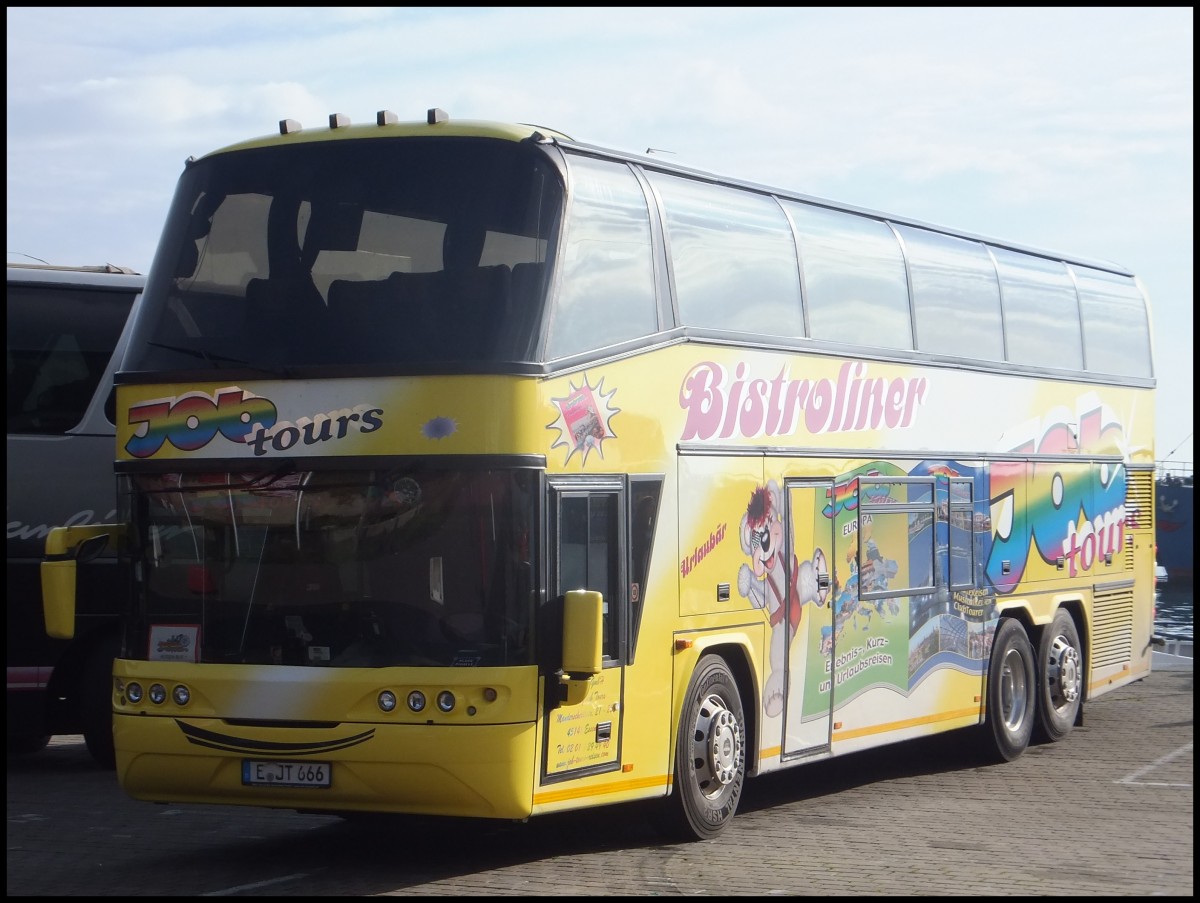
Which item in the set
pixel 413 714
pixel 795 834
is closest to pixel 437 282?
pixel 413 714

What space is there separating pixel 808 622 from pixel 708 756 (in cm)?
173

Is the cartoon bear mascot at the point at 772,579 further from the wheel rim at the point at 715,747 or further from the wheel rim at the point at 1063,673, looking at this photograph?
the wheel rim at the point at 1063,673

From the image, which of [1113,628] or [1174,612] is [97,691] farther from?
[1174,612]

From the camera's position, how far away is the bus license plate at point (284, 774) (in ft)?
32.7

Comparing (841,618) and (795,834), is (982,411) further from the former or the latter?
(795,834)

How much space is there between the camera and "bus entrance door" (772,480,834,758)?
12.8 meters

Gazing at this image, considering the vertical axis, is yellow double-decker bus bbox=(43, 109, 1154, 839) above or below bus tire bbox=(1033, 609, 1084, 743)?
above

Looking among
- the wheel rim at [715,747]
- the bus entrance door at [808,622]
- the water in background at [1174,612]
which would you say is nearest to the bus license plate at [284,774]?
the wheel rim at [715,747]

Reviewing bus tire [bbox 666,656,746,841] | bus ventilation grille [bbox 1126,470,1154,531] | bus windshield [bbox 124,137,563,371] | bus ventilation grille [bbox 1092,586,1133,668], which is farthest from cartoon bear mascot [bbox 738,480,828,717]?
bus ventilation grille [bbox 1126,470,1154,531]

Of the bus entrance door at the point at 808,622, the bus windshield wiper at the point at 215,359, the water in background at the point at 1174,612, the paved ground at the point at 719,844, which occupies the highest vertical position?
the bus windshield wiper at the point at 215,359

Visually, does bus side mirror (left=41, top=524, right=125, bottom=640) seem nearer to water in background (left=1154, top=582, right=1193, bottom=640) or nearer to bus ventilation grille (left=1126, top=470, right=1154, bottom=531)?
bus ventilation grille (left=1126, top=470, right=1154, bottom=531)

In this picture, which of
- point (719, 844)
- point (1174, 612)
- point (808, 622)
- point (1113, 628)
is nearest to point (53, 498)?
point (808, 622)

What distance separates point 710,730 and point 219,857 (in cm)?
314

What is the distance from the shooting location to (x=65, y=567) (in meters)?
10.9
